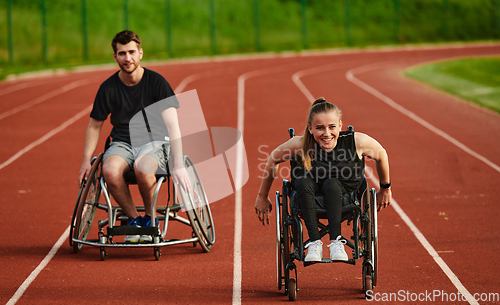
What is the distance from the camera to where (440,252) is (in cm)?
490

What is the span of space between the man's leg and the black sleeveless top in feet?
4.82

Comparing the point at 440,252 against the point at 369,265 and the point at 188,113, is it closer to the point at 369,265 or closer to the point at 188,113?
the point at 369,265

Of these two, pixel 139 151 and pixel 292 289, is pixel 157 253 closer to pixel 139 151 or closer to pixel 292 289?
pixel 139 151

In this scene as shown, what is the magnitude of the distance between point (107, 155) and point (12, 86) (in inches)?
539

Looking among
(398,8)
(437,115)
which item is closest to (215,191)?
(437,115)

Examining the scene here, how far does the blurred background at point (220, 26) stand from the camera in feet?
82.1

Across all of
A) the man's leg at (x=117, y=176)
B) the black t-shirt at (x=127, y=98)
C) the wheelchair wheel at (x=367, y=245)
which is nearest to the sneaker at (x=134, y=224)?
the man's leg at (x=117, y=176)

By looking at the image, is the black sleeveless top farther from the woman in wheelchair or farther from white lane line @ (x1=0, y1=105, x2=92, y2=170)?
white lane line @ (x1=0, y1=105, x2=92, y2=170)

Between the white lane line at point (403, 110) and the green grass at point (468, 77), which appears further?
the green grass at point (468, 77)

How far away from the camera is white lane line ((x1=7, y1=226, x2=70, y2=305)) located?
4066 mm

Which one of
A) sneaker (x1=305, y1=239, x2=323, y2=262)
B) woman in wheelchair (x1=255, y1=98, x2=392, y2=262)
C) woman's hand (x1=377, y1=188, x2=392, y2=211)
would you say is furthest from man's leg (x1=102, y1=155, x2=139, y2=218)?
woman's hand (x1=377, y1=188, x2=392, y2=211)

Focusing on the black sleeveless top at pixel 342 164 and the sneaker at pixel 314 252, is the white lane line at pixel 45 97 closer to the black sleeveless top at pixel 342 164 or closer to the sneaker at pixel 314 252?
the black sleeveless top at pixel 342 164

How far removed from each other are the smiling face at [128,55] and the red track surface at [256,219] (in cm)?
145

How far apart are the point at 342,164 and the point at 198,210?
→ 5.24ft
